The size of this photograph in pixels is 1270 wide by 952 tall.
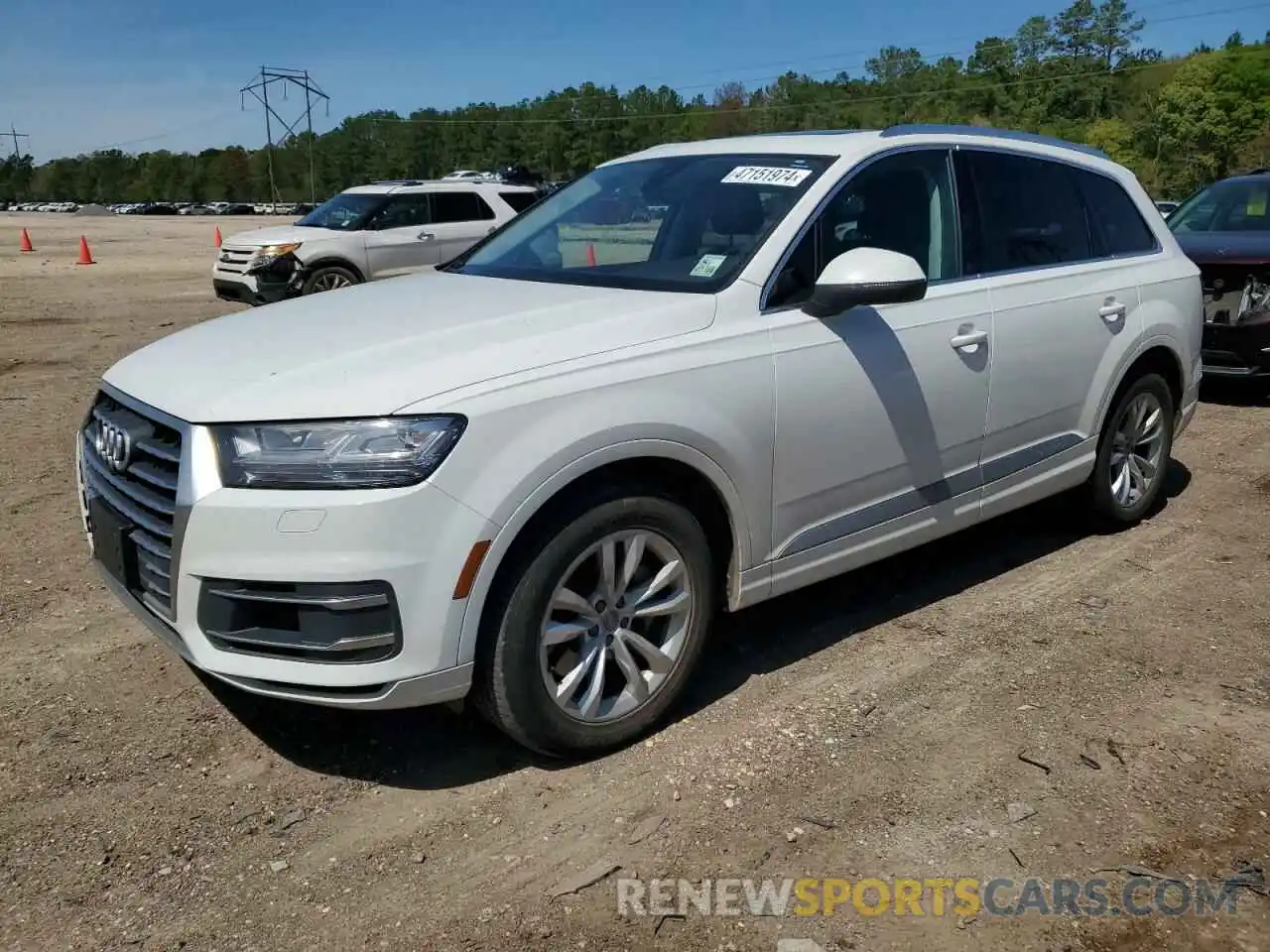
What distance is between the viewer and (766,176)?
3.91 metres

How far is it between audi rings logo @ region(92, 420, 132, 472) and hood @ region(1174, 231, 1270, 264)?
7460 millimetres

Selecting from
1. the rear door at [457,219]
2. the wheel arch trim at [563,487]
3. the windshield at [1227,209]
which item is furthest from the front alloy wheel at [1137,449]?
the rear door at [457,219]

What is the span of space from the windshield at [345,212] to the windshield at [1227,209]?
30.0ft

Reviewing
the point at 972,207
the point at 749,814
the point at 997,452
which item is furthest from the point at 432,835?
the point at 972,207

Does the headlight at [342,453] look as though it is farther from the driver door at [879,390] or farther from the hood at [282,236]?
the hood at [282,236]

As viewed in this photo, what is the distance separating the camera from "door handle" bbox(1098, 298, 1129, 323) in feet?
15.6

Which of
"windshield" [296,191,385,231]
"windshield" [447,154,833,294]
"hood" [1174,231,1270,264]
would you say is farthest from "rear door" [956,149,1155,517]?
"windshield" [296,191,385,231]

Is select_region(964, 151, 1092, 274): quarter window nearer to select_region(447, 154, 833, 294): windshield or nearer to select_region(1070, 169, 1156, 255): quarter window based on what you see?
select_region(1070, 169, 1156, 255): quarter window

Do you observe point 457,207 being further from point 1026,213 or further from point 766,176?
point 766,176

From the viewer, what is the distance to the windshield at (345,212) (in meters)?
13.8

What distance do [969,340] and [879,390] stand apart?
553mm

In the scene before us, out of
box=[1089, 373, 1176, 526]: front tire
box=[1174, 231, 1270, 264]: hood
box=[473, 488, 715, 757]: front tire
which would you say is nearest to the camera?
box=[473, 488, 715, 757]: front tire

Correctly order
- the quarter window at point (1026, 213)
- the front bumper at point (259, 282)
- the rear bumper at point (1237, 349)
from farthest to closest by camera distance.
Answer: the front bumper at point (259, 282)
the rear bumper at point (1237, 349)
the quarter window at point (1026, 213)

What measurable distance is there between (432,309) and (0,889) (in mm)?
1980
